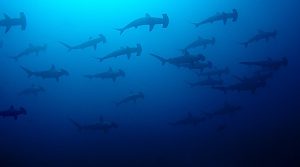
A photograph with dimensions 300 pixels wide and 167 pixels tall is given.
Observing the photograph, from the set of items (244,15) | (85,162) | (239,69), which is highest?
(244,15)

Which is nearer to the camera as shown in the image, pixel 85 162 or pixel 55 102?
pixel 85 162

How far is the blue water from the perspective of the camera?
18.9 m

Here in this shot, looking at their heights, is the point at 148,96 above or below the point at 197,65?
above

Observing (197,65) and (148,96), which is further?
(148,96)

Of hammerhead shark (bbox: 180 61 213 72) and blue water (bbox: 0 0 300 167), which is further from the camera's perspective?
blue water (bbox: 0 0 300 167)

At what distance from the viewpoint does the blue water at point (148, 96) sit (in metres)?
18.9

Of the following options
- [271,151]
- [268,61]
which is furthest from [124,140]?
[268,61]

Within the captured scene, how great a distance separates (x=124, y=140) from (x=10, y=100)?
1488 cm

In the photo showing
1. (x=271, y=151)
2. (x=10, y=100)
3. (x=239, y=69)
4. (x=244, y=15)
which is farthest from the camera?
(x=244, y=15)

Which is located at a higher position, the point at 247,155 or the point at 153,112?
the point at 153,112

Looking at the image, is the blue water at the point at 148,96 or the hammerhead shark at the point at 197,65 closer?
the hammerhead shark at the point at 197,65

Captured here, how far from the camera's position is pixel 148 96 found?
34.6 m

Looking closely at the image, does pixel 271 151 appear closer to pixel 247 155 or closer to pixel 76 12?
pixel 247 155

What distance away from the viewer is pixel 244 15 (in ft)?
146
